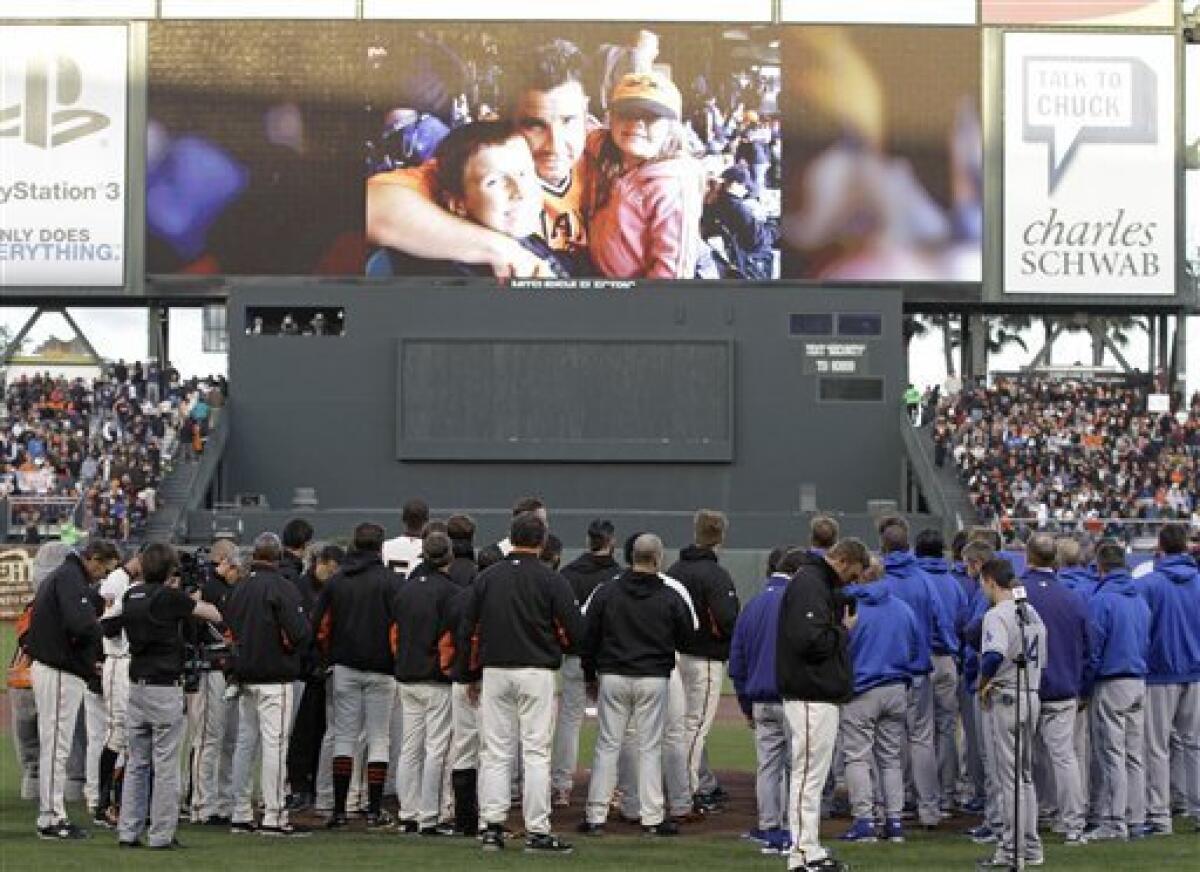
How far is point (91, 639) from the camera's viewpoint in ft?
49.9

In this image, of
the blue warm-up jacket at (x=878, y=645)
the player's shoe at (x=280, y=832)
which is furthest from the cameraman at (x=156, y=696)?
the blue warm-up jacket at (x=878, y=645)

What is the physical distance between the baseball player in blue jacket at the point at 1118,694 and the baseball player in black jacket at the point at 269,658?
498cm

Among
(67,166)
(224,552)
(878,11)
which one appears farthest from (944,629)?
(67,166)

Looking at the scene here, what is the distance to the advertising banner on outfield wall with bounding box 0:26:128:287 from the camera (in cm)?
4572

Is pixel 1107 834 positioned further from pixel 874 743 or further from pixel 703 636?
pixel 703 636

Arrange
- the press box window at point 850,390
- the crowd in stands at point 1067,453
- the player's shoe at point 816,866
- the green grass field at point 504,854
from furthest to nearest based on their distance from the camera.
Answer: the press box window at point 850,390 < the crowd in stands at point 1067,453 < the green grass field at point 504,854 < the player's shoe at point 816,866

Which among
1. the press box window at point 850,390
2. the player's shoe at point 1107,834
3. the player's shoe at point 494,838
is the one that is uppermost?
the press box window at point 850,390

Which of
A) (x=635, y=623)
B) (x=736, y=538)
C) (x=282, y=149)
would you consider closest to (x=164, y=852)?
(x=635, y=623)

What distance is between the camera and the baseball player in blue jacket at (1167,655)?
52.7 feet

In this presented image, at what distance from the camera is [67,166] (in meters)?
46.0

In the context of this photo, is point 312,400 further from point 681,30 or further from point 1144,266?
point 1144,266

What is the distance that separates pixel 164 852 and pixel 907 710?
468 cm

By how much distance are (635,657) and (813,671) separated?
1995 mm

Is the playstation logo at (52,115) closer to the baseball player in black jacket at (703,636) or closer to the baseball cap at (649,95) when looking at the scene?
the baseball cap at (649,95)
